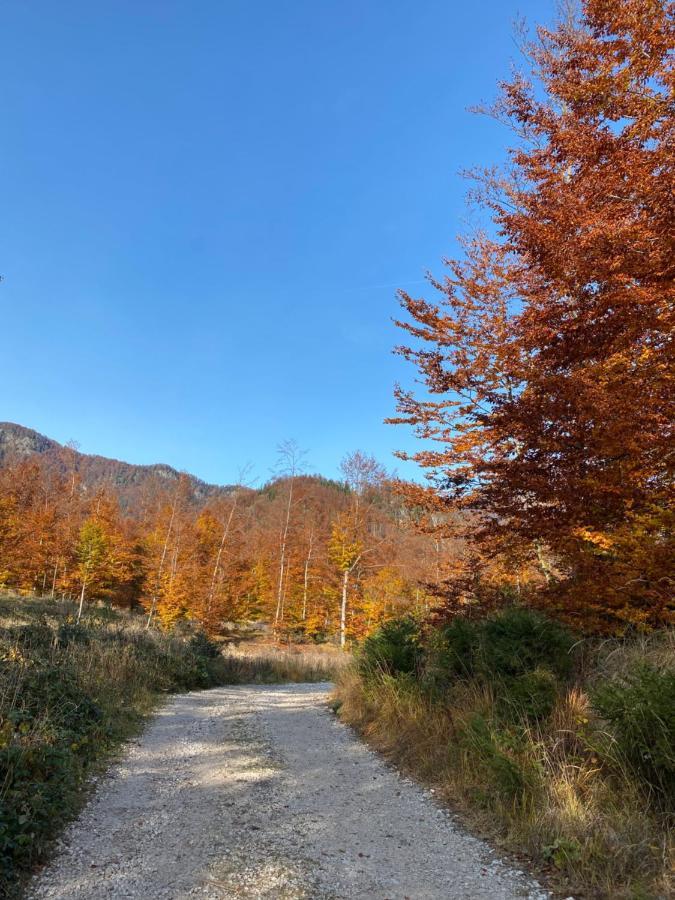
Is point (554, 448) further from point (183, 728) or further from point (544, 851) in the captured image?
point (183, 728)

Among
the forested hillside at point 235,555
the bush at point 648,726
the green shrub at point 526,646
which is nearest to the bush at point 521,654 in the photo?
the green shrub at point 526,646

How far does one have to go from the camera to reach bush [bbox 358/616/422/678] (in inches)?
325

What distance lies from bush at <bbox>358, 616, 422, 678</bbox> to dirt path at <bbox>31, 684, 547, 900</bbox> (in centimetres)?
194

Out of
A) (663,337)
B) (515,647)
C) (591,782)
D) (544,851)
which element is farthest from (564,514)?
(544,851)

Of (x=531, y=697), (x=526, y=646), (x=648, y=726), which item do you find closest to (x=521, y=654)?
(x=526, y=646)

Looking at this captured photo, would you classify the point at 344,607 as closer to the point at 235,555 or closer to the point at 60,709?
the point at 235,555

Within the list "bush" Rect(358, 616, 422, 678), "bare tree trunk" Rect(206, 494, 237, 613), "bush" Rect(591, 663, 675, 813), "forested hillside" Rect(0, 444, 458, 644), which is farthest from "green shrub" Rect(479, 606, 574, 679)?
"bare tree trunk" Rect(206, 494, 237, 613)

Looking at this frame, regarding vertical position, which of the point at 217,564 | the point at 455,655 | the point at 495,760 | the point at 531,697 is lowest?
the point at 495,760

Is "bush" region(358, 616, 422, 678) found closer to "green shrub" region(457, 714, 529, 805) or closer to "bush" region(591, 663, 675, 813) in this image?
"green shrub" region(457, 714, 529, 805)

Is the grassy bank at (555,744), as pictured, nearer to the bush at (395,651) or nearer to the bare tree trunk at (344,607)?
the bush at (395,651)

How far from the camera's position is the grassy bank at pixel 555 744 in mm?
3188

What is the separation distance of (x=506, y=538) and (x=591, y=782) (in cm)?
393

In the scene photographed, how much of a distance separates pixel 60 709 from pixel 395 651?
192 inches

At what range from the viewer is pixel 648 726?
3.55 metres
